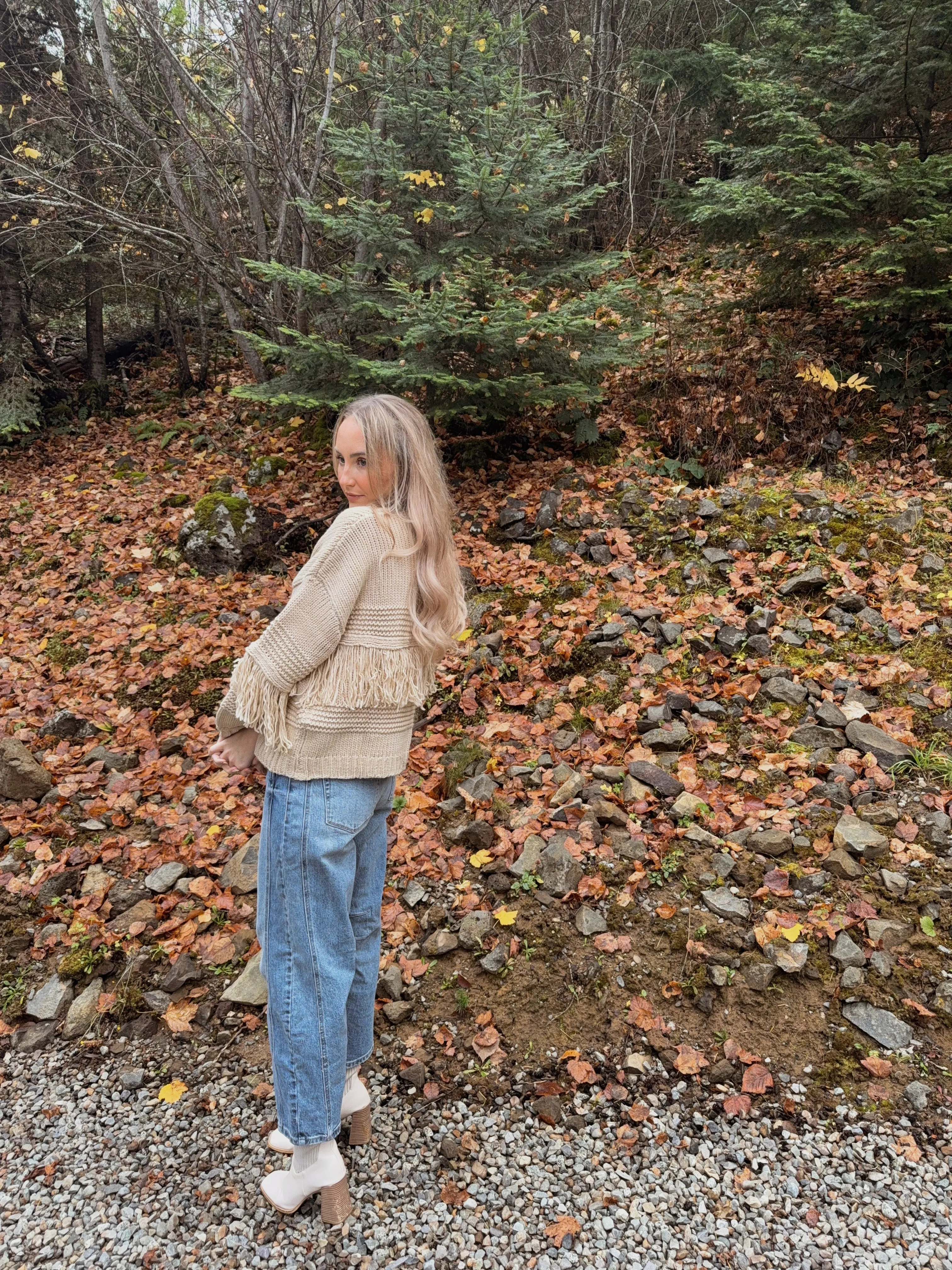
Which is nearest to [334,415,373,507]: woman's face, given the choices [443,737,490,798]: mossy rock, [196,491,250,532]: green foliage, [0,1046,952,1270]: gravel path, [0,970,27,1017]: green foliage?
[0,1046,952,1270]: gravel path

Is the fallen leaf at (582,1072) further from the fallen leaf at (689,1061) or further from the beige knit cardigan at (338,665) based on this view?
the beige knit cardigan at (338,665)

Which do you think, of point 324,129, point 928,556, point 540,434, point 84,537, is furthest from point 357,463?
point 84,537

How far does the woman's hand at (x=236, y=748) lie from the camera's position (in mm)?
2156

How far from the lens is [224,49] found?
23.6 feet

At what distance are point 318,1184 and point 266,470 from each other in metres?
6.71

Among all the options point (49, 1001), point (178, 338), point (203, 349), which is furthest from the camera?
point (203, 349)

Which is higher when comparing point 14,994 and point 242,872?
point 242,872

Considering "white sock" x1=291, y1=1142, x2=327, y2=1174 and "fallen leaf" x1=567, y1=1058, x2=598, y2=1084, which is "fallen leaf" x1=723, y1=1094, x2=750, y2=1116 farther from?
"white sock" x1=291, y1=1142, x2=327, y2=1174

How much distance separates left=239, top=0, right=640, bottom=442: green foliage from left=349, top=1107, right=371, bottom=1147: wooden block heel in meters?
4.53

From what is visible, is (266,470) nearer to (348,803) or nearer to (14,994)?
(14,994)

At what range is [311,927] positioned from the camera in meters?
2.15

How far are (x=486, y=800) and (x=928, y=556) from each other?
136 inches

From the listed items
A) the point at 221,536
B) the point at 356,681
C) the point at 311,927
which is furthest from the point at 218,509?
the point at 311,927

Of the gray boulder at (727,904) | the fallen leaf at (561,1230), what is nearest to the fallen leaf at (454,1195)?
the fallen leaf at (561,1230)
